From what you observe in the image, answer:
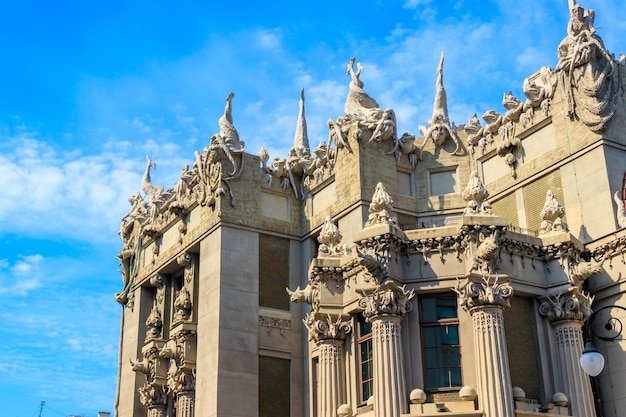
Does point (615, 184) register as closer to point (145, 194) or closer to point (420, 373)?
point (420, 373)

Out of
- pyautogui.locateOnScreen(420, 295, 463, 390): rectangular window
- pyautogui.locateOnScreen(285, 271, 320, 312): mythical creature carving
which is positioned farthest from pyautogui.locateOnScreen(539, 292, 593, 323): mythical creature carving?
pyautogui.locateOnScreen(285, 271, 320, 312): mythical creature carving

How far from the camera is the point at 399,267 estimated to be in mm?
28828

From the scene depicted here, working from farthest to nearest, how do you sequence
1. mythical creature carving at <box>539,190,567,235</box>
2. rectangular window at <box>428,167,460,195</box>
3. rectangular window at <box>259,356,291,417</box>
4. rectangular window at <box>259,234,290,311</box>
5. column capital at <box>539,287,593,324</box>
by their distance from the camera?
rectangular window at <box>259,234,290,311</box>
rectangular window at <box>428,167,460,195</box>
rectangular window at <box>259,356,291,417</box>
mythical creature carving at <box>539,190,567,235</box>
column capital at <box>539,287,593,324</box>

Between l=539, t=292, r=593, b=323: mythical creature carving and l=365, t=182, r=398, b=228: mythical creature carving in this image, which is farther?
l=365, t=182, r=398, b=228: mythical creature carving

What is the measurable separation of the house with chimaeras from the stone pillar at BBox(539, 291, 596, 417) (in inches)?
2.2

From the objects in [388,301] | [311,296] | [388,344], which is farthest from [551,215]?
[311,296]

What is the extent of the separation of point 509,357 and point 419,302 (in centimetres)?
319

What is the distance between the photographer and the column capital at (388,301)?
27703 mm

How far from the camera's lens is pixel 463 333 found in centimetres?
2761

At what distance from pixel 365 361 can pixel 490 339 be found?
4.34 metres

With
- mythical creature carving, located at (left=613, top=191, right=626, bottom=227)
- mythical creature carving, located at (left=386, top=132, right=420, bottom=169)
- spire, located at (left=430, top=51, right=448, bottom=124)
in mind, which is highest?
spire, located at (left=430, top=51, right=448, bottom=124)

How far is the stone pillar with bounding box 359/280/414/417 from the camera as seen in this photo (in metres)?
26.8

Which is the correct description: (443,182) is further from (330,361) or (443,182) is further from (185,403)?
Answer: (185,403)

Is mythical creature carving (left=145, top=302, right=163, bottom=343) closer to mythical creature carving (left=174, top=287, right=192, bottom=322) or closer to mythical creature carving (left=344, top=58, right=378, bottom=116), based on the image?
mythical creature carving (left=174, top=287, right=192, bottom=322)
